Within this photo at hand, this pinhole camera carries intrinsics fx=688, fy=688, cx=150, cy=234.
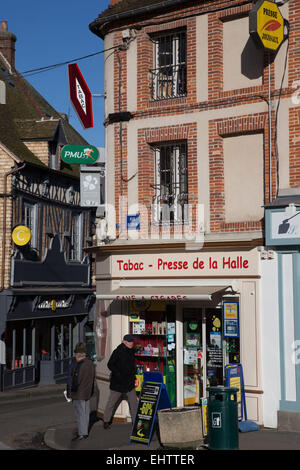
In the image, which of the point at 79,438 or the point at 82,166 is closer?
the point at 79,438

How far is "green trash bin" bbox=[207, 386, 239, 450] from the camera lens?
11.3 meters

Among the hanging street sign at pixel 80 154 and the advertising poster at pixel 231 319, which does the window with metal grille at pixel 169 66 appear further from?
the advertising poster at pixel 231 319

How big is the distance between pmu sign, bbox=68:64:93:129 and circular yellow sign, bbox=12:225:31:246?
7171 mm

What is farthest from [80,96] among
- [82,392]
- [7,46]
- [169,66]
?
[7,46]

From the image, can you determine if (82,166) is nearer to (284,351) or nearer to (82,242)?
(284,351)

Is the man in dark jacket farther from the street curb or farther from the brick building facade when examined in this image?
the street curb

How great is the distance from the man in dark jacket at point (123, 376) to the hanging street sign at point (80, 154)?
475 centimetres

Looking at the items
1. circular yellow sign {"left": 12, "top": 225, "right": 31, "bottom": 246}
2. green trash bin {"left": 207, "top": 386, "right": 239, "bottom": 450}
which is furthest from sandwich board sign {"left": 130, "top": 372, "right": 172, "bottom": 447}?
circular yellow sign {"left": 12, "top": 225, "right": 31, "bottom": 246}

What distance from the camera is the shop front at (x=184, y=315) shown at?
1377 cm

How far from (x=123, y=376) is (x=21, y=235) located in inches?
434

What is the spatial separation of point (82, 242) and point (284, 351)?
1647cm

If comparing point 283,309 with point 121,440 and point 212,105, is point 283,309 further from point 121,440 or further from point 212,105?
point 212,105
